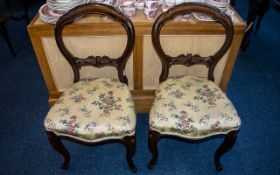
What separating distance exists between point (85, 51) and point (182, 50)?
0.62 metres

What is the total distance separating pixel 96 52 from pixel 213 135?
0.86m

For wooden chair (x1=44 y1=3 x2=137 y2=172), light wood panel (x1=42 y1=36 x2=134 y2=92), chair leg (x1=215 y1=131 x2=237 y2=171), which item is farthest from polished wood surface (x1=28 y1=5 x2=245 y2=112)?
chair leg (x1=215 y1=131 x2=237 y2=171)

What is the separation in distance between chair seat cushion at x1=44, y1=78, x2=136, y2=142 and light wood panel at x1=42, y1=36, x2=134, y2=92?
270 millimetres

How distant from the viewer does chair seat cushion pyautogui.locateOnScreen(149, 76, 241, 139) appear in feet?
3.79

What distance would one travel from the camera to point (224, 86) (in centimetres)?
166

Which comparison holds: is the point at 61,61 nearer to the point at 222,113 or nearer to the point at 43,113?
the point at 43,113

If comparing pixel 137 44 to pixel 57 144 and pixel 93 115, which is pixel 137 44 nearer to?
pixel 93 115

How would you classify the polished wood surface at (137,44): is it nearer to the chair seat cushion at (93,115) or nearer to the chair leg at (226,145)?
the chair seat cushion at (93,115)

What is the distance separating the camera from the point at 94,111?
3.93 ft

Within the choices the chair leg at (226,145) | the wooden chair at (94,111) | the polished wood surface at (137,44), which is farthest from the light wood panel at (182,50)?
the chair leg at (226,145)

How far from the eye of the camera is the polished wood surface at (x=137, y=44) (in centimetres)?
132

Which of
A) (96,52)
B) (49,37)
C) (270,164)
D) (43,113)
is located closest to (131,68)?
(96,52)

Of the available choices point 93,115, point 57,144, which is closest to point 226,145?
point 93,115

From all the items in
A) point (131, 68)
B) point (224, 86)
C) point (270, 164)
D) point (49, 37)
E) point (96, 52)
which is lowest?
point (270, 164)
